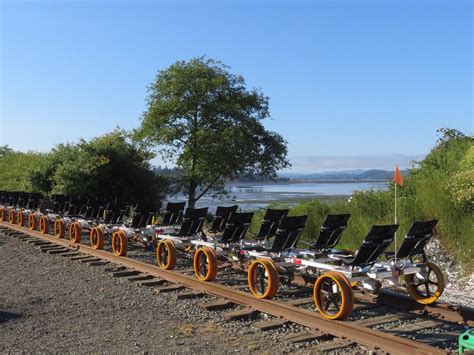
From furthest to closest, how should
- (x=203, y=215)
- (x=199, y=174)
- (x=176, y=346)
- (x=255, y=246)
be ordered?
1. (x=199, y=174)
2. (x=203, y=215)
3. (x=255, y=246)
4. (x=176, y=346)

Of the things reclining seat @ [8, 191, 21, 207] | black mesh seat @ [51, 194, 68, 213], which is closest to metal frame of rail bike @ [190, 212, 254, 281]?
black mesh seat @ [51, 194, 68, 213]

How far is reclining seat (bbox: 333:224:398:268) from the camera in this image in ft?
A: 21.5

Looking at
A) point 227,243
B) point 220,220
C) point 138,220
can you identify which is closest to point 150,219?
point 138,220

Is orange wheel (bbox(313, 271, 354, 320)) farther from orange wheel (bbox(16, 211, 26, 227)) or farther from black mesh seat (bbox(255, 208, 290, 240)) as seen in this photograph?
orange wheel (bbox(16, 211, 26, 227))

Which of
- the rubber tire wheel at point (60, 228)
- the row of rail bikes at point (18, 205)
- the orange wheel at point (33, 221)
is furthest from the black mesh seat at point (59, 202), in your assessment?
the row of rail bikes at point (18, 205)

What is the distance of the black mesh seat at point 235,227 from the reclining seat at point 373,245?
255cm

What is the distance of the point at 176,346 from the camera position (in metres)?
5.56

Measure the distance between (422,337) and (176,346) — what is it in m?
2.78

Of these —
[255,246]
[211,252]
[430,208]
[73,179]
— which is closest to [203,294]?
[211,252]

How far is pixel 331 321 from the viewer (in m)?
5.95

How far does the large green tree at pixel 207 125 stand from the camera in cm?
2205

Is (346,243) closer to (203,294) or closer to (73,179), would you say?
(203,294)

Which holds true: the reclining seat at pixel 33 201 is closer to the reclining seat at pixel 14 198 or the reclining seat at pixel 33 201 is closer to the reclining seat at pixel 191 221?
the reclining seat at pixel 14 198

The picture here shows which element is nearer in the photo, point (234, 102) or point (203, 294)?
point (203, 294)
